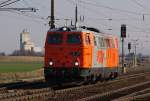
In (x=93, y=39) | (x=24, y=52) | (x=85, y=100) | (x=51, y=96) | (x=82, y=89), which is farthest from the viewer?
(x=24, y=52)

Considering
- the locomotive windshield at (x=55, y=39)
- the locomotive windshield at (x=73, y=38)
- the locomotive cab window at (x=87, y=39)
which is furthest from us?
the locomotive windshield at (x=55, y=39)

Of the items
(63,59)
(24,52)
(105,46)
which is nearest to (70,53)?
(63,59)

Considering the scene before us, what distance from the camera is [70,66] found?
92.0 feet

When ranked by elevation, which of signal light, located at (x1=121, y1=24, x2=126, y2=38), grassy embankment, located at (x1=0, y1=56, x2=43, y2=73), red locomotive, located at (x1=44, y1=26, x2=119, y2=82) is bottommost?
grassy embankment, located at (x1=0, y1=56, x2=43, y2=73)

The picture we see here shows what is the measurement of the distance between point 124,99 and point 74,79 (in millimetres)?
7960

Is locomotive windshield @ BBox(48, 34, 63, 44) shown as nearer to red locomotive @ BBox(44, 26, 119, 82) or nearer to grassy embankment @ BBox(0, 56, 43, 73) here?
red locomotive @ BBox(44, 26, 119, 82)

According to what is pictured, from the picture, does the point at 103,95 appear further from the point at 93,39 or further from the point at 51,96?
the point at 93,39

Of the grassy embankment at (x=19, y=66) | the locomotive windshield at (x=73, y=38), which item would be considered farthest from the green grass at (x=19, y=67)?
the locomotive windshield at (x=73, y=38)

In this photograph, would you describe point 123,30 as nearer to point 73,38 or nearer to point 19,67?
point 19,67

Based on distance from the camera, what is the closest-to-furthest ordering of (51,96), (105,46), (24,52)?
(51,96), (105,46), (24,52)

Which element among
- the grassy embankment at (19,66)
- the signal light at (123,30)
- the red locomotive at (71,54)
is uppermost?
the signal light at (123,30)

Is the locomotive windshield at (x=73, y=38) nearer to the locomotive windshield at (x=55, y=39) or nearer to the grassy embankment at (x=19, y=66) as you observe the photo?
the locomotive windshield at (x=55, y=39)

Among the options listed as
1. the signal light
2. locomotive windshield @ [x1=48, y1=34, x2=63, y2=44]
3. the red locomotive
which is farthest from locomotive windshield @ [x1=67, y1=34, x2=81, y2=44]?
the signal light

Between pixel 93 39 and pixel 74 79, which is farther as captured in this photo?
pixel 93 39
